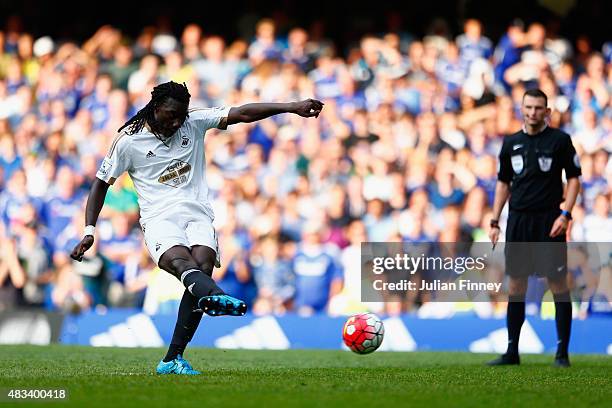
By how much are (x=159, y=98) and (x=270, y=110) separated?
2.83ft

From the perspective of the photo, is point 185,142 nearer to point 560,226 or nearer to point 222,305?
point 222,305

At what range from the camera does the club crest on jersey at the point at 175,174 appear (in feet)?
26.4

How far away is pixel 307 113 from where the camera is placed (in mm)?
7910

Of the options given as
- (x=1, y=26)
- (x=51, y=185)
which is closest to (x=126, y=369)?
(x=51, y=185)

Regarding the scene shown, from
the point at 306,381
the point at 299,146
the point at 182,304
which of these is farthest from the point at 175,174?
the point at 299,146

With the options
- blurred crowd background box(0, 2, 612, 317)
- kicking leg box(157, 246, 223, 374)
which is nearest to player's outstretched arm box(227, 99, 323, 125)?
kicking leg box(157, 246, 223, 374)

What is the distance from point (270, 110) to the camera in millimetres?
8031

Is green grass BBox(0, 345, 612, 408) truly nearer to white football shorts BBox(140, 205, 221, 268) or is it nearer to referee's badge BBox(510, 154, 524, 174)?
white football shorts BBox(140, 205, 221, 268)

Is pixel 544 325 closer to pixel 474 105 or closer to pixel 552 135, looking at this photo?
pixel 552 135

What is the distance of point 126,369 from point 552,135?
15.0 feet

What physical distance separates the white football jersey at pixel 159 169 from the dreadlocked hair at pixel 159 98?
0.20ft

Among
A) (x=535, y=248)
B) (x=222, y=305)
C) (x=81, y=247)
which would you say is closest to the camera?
(x=222, y=305)

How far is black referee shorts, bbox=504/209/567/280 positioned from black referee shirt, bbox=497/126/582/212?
107 millimetres

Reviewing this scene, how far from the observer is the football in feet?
30.5
